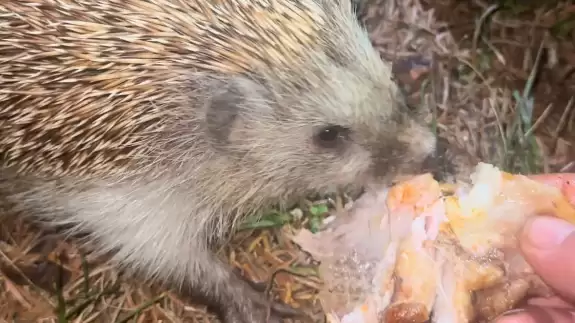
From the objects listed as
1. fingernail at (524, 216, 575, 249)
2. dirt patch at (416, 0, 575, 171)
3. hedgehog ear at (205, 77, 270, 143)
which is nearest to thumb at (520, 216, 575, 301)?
fingernail at (524, 216, 575, 249)

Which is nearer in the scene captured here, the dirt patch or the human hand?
the human hand

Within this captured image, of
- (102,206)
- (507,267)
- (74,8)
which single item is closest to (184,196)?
(102,206)

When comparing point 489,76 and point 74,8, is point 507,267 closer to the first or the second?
point 489,76

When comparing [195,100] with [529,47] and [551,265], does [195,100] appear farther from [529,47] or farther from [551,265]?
[529,47]

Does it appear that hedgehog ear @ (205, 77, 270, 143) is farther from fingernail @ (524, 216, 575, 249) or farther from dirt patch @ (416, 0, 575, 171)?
dirt patch @ (416, 0, 575, 171)

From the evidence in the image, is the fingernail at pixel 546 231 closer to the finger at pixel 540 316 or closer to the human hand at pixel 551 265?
the human hand at pixel 551 265

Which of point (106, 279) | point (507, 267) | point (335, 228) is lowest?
point (106, 279)
